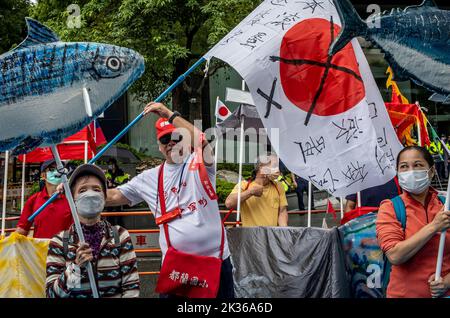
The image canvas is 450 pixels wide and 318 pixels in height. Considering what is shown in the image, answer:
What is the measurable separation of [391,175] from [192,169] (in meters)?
1.65

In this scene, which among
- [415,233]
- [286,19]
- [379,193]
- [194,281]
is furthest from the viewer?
[379,193]

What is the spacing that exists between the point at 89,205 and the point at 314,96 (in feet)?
7.91

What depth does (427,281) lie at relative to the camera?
3920mm

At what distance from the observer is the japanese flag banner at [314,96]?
548 cm

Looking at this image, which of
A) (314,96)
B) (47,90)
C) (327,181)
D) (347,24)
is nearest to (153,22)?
(314,96)

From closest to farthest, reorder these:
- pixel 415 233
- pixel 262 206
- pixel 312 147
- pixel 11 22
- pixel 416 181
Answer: pixel 415 233, pixel 416 181, pixel 312 147, pixel 262 206, pixel 11 22

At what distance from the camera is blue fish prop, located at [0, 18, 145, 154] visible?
412 cm

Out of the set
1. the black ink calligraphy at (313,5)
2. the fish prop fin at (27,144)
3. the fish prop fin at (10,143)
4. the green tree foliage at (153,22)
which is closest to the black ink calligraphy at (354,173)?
the black ink calligraphy at (313,5)

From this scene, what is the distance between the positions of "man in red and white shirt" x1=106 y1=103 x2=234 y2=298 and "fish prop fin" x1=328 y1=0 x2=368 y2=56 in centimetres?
115

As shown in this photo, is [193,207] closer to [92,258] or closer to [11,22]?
[92,258]

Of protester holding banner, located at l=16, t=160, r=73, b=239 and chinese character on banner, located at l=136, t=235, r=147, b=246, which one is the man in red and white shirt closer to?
protester holding banner, located at l=16, t=160, r=73, b=239

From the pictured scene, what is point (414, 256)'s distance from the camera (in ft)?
13.0
